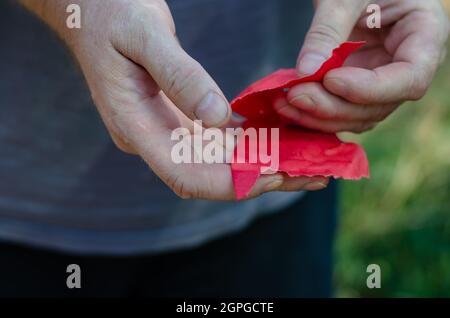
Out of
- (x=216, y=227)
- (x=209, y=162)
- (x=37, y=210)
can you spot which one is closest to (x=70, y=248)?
(x=37, y=210)

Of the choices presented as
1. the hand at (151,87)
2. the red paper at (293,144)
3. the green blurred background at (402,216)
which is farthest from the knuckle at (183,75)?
the green blurred background at (402,216)

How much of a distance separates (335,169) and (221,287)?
428mm

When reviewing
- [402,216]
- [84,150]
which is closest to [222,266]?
[84,150]

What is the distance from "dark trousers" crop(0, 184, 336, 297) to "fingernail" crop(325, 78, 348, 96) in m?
0.39

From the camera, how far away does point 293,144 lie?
961 millimetres

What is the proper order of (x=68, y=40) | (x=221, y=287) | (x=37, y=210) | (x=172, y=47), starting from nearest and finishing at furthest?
1. (x=172, y=47)
2. (x=68, y=40)
3. (x=37, y=210)
4. (x=221, y=287)

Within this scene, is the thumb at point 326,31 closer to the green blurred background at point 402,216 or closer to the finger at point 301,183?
the finger at point 301,183

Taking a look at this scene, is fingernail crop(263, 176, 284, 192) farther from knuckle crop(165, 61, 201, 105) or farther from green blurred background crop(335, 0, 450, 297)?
green blurred background crop(335, 0, 450, 297)

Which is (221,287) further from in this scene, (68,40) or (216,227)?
(68,40)

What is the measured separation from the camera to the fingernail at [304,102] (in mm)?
937

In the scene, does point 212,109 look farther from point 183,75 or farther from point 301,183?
point 301,183

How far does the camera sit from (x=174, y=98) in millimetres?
842

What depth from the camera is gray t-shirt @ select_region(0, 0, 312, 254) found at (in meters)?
1.07
